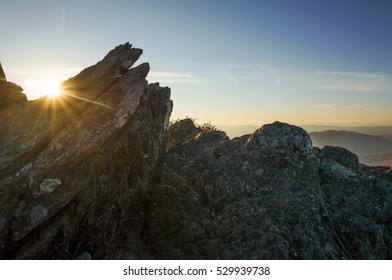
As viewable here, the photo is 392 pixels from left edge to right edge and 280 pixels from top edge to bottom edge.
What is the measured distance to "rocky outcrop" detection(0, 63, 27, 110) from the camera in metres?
12.9

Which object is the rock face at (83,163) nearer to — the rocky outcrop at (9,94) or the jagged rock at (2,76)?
the rocky outcrop at (9,94)

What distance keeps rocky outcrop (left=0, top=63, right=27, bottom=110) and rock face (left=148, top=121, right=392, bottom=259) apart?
273 inches

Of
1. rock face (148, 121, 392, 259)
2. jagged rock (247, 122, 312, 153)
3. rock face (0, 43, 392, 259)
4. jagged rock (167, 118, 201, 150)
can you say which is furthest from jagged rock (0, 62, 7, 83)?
jagged rock (247, 122, 312, 153)

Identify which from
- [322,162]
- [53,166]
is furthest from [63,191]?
[322,162]

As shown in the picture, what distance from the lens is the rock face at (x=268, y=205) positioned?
10445 millimetres

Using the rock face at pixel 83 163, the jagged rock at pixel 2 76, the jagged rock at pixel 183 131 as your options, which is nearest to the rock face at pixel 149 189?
the rock face at pixel 83 163

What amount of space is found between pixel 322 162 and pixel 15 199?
12.9 metres

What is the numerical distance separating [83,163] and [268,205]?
22.9ft

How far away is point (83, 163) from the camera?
447 inches

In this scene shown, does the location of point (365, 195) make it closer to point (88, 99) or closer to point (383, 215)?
point (383, 215)

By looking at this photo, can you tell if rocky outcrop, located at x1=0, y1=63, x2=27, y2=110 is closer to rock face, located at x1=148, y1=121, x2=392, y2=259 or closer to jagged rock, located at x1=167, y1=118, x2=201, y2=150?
rock face, located at x1=148, y1=121, x2=392, y2=259

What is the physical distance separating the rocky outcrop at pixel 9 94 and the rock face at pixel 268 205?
692 cm

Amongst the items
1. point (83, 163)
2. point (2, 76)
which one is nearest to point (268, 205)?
point (83, 163)
